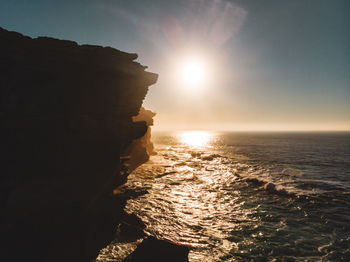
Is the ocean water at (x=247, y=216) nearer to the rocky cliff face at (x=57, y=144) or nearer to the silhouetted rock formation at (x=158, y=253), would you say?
the silhouetted rock formation at (x=158, y=253)

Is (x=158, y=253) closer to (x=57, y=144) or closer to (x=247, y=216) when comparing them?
→ (x=57, y=144)

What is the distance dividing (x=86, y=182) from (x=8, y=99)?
26.3 feet

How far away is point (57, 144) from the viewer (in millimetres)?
11789

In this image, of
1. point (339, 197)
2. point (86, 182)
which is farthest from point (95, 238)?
point (339, 197)

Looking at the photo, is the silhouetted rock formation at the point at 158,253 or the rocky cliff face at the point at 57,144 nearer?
the silhouetted rock formation at the point at 158,253

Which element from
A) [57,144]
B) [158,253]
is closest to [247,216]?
[158,253]

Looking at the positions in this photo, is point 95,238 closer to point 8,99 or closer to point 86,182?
point 86,182

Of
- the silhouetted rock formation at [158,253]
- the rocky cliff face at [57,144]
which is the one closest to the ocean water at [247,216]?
the silhouetted rock formation at [158,253]

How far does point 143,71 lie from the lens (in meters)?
15.4

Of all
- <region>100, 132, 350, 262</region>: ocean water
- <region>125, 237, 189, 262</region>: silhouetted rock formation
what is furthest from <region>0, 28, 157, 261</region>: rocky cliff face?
<region>100, 132, 350, 262</region>: ocean water

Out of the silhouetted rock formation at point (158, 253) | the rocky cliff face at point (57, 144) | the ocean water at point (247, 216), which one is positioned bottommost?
the ocean water at point (247, 216)

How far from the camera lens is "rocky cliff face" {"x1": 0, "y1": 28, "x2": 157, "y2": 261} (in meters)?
10.1

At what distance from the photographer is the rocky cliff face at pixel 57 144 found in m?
10.1

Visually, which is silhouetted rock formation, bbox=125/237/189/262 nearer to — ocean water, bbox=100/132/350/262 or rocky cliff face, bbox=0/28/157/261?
ocean water, bbox=100/132/350/262
